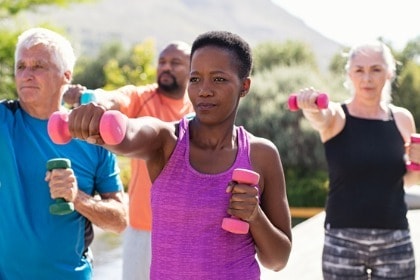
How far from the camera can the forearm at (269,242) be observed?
2.01 m

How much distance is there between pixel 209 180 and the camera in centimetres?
198

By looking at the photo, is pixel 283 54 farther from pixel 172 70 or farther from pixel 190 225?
pixel 190 225

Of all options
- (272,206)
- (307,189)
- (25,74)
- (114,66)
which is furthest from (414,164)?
(114,66)

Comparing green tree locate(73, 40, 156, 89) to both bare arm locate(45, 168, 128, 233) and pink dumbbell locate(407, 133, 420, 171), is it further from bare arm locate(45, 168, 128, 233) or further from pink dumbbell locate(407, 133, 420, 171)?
bare arm locate(45, 168, 128, 233)

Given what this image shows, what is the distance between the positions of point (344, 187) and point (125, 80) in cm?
1774

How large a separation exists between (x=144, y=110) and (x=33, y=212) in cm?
133

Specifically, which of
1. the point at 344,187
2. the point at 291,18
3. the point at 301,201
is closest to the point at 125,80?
the point at 301,201

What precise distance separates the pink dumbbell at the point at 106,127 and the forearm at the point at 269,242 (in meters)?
0.52

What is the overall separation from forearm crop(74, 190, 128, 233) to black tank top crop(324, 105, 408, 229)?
1032 millimetres

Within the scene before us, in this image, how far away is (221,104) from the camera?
6.61 feet

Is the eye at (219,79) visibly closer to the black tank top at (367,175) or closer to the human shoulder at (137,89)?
the black tank top at (367,175)

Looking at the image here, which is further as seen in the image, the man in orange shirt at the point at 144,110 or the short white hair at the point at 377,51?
the man in orange shirt at the point at 144,110

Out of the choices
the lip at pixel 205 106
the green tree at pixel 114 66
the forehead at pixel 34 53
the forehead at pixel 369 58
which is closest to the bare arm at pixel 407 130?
the forehead at pixel 369 58

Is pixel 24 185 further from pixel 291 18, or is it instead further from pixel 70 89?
pixel 291 18
